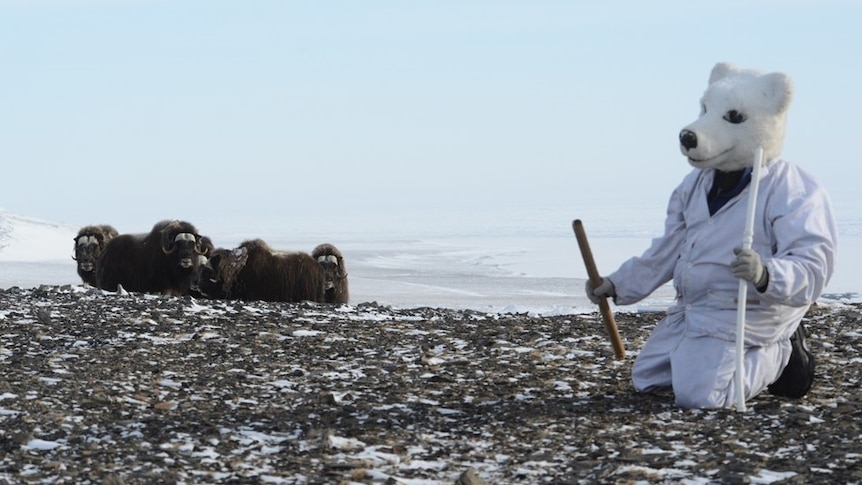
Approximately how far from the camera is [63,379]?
6070 millimetres

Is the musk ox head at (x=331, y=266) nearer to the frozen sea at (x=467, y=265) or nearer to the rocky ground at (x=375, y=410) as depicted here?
the frozen sea at (x=467, y=265)

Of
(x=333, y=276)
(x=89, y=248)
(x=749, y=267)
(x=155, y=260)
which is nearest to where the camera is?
(x=749, y=267)

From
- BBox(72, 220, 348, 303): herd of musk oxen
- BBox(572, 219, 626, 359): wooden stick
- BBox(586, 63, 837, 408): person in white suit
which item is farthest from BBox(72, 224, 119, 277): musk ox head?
BBox(586, 63, 837, 408): person in white suit

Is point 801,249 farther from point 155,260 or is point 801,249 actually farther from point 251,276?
point 155,260

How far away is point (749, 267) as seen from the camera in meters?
5.07

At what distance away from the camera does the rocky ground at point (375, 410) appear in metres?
4.39

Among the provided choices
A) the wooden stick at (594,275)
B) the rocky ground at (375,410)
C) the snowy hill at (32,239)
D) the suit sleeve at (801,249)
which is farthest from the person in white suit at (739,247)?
the snowy hill at (32,239)

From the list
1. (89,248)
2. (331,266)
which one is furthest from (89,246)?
(331,266)

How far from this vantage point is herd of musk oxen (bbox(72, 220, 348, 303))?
12883 mm

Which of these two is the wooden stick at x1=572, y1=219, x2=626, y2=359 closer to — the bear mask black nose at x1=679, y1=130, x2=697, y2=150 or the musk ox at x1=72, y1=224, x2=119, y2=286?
the bear mask black nose at x1=679, y1=130, x2=697, y2=150

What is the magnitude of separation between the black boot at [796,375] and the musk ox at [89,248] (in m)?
10.9

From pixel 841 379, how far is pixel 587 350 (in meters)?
1.50

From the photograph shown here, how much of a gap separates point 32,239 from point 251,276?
2427 centimetres

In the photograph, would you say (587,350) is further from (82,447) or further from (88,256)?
(88,256)
